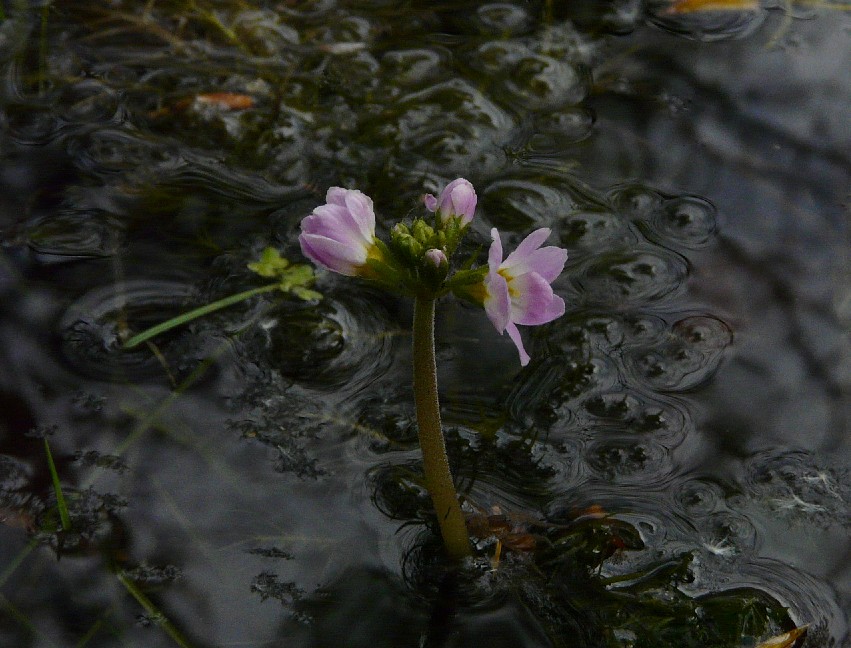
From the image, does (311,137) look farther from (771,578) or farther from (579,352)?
(771,578)

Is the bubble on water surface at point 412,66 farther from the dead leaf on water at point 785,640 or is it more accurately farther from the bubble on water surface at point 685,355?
the dead leaf on water at point 785,640

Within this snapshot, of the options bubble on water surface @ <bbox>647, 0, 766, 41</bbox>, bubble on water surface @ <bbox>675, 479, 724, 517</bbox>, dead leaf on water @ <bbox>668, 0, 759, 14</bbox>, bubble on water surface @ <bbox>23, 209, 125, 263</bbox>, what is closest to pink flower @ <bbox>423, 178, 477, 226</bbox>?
bubble on water surface @ <bbox>675, 479, 724, 517</bbox>

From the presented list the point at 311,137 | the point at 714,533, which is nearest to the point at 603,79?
the point at 311,137

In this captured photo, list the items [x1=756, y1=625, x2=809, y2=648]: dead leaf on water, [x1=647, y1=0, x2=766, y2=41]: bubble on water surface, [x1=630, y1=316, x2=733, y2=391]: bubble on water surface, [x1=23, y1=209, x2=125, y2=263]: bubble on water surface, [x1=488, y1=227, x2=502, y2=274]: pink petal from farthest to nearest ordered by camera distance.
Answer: [x1=647, y1=0, x2=766, y2=41]: bubble on water surface < [x1=23, y1=209, x2=125, y2=263]: bubble on water surface < [x1=630, y1=316, x2=733, y2=391]: bubble on water surface < [x1=756, y1=625, x2=809, y2=648]: dead leaf on water < [x1=488, y1=227, x2=502, y2=274]: pink petal

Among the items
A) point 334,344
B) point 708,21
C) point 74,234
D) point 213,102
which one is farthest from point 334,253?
point 708,21

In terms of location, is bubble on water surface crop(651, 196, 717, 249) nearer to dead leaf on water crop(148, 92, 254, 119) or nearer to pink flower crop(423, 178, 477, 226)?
pink flower crop(423, 178, 477, 226)

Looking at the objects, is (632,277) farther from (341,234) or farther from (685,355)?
(341,234)

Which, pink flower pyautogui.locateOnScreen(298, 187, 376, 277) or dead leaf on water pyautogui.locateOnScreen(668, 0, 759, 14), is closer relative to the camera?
pink flower pyautogui.locateOnScreen(298, 187, 376, 277)
